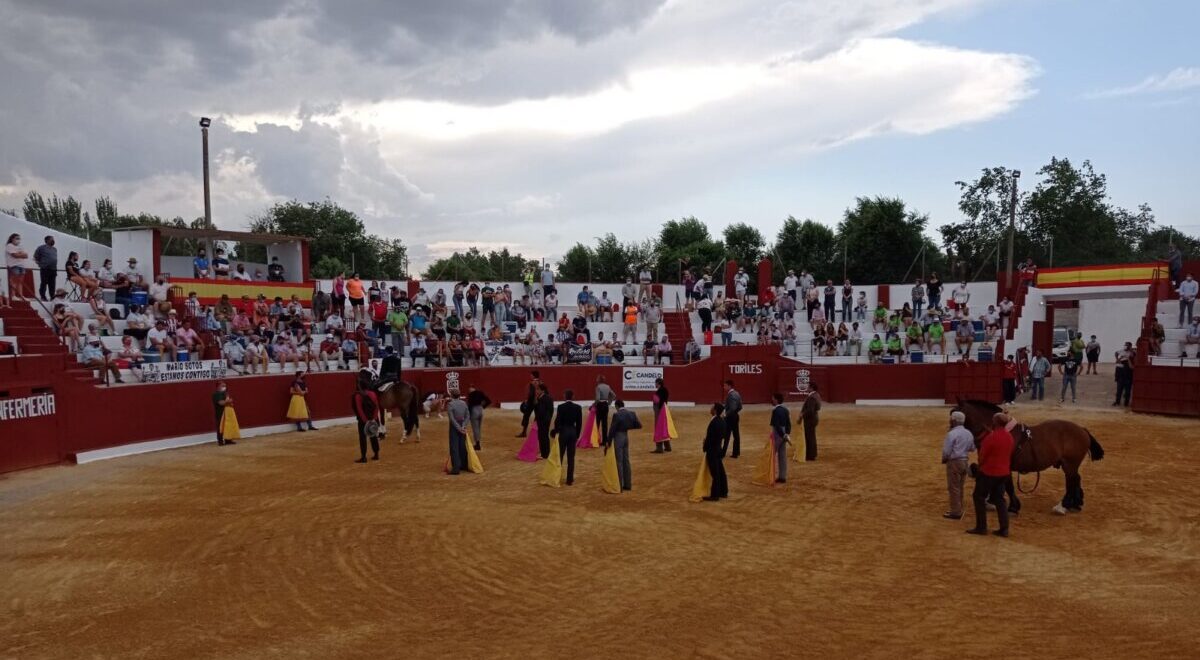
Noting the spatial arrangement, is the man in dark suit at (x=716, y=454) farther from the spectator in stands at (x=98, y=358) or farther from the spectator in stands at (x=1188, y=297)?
the spectator in stands at (x=1188, y=297)

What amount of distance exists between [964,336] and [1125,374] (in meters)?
5.34


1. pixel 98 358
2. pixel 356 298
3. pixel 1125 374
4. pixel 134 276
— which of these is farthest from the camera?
pixel 356 298

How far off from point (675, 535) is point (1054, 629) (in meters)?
4.77

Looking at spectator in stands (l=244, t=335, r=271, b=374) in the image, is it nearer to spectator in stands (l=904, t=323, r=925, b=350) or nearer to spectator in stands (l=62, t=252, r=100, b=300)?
spectator in stands (l=62, t=252, r=100, b=300)

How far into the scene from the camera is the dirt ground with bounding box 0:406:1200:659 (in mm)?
7727

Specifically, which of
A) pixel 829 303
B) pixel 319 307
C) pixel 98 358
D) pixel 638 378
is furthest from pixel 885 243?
pixel 98 358

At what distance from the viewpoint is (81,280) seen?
2244 centimetres

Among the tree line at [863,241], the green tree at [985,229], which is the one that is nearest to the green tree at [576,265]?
the tree line at [863,241]

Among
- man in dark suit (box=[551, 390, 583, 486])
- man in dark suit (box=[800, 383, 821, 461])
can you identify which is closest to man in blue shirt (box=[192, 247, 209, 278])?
man in dark suit (box=[551, 390, 583, 486])

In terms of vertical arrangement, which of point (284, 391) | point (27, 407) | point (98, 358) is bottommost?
point (284, 391)

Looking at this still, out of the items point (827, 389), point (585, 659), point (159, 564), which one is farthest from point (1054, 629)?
point (827, 389)

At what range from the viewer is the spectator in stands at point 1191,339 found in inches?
1009

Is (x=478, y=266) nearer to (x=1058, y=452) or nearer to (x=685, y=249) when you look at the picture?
(x=685, y=249)

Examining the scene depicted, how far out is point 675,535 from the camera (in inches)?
446
